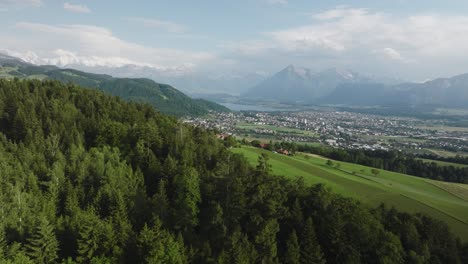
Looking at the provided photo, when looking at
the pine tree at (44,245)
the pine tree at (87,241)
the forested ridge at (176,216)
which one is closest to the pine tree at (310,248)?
the forested ridge at (176,216)

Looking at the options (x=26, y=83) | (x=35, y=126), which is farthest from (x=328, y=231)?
(x=26, y=83)

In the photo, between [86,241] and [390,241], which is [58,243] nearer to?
[86,241]

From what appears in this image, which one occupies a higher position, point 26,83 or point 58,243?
point 26,83

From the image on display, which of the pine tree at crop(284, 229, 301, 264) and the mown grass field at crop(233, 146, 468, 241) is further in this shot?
the mown grass field at crop(233, 146, 468, 241)

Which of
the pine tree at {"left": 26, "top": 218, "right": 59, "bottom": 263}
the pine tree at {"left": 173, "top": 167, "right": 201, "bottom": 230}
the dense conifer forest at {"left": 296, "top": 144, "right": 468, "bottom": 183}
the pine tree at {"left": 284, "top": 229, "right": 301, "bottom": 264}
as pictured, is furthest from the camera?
the dense conifer forest at {"left": 296, "top": 144, "right": 468, "bottom": 183}

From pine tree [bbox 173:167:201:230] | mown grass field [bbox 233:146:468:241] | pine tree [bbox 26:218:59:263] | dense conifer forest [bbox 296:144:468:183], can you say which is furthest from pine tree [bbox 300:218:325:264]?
dense conifer forest [bbox 296:144:468:183]

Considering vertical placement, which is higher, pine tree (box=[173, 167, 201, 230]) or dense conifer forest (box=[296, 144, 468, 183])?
pine tree (box=[173, 167, 201, 230])

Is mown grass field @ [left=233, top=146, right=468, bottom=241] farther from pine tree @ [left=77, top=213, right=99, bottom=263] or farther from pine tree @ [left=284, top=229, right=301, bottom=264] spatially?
pine tree @ [left=77, top=213, right=99, bottom=263]

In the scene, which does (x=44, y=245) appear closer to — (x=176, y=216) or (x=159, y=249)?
(x=159, y=249)
